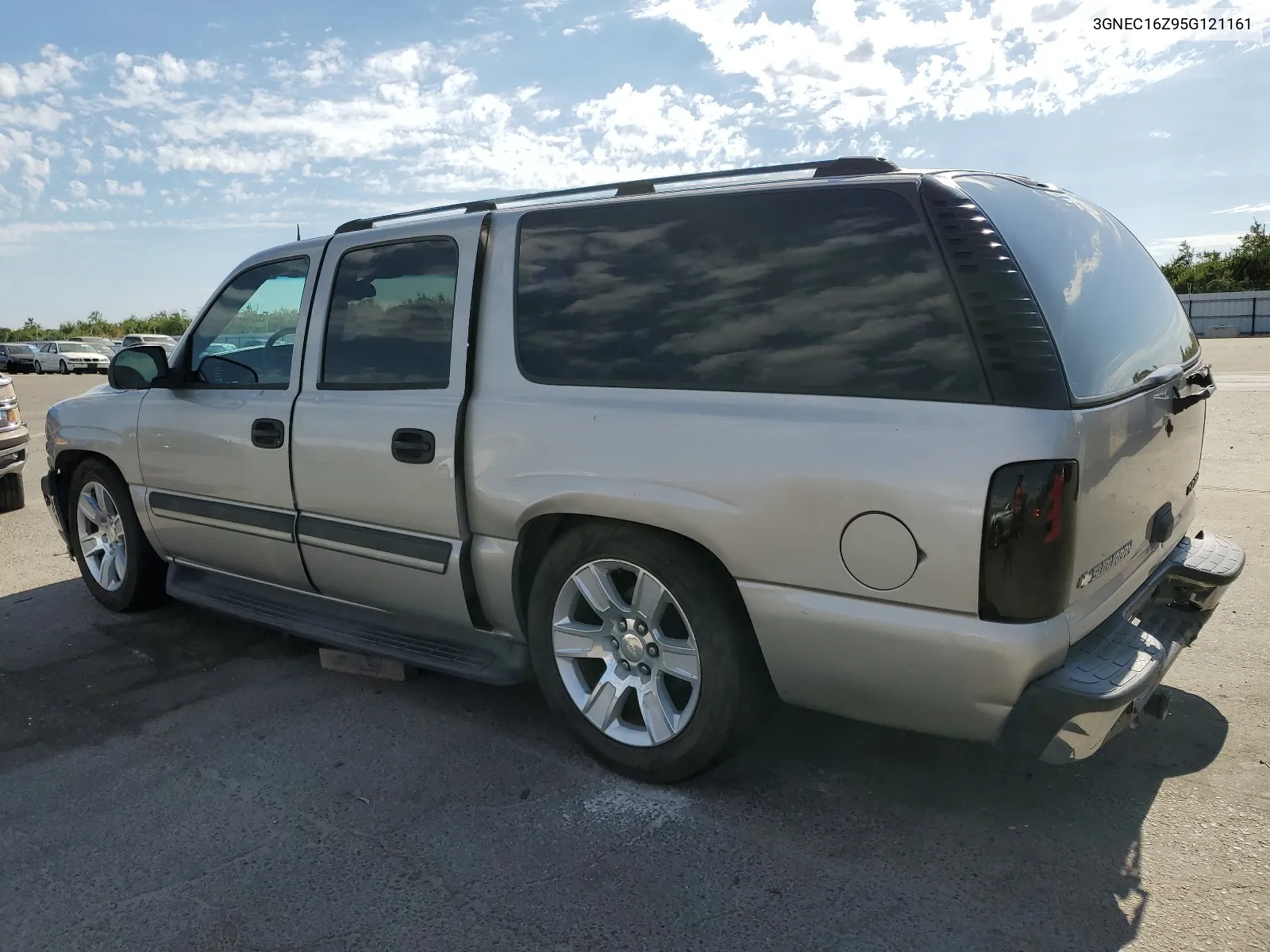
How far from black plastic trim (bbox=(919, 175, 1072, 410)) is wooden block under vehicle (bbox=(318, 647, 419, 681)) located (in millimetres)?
2514

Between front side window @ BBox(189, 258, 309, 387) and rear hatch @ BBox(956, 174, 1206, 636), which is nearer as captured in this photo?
rear hatch @ BBox(956, 174, 1206, 636)

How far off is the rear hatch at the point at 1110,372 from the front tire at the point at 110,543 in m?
4.32

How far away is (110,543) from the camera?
17.2 feet

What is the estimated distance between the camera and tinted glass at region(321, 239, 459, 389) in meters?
3.62

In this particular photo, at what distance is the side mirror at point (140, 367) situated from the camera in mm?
4594

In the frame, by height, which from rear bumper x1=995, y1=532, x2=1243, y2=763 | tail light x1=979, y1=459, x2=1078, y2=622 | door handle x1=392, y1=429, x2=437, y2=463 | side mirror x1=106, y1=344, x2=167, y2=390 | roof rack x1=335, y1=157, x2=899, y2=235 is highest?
roof rack x1=335, y1=157, x2=899, y2=235

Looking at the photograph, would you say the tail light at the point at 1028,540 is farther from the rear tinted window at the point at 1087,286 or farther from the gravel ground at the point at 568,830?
the gravel ground at the point at 568,830

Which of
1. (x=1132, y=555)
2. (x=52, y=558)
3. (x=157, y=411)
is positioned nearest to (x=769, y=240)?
(x=1132, y=555)

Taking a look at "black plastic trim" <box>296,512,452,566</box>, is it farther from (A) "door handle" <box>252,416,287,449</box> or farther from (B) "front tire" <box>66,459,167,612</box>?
(B) "front tire" <box>66,459,167,612</box>

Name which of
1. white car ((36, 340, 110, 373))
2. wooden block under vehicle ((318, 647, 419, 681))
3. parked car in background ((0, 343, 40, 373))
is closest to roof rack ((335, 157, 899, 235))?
wooden block under vehicle ((318, 647, 419, 681))

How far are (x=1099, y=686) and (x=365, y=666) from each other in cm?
284

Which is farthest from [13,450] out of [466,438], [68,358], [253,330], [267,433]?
[68,358]

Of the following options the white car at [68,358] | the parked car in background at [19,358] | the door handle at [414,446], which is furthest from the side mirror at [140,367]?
the parked car in background at [19,358]

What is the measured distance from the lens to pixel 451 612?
12.1 ft
